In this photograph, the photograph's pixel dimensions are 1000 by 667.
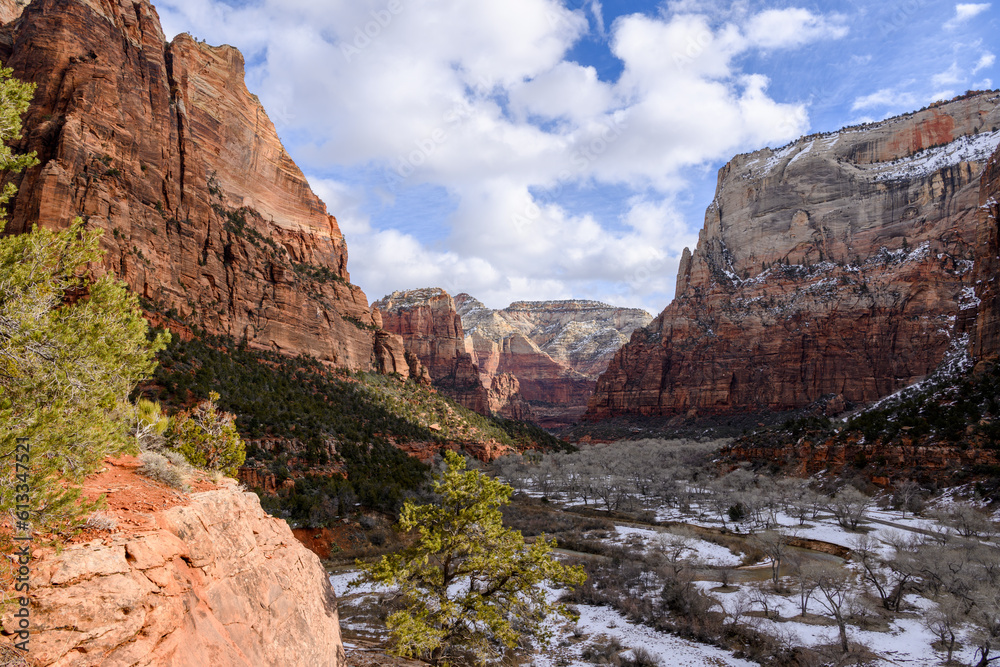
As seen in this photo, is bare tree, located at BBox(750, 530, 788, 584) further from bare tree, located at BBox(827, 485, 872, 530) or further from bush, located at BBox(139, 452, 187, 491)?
bush, located at BBox(139, 452, 187, 491)

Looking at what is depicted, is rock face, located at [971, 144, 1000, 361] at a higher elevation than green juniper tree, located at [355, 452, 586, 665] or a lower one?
higher

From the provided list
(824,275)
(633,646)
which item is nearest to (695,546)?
(633,646)

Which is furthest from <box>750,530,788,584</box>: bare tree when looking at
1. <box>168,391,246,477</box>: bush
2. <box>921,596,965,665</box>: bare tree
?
<box>168,391,246,477</box>: bush

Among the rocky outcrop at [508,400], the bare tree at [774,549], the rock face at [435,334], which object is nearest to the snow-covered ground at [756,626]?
the bare tree at [774,549]

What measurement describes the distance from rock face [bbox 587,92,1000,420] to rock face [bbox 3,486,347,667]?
11012 centimetres

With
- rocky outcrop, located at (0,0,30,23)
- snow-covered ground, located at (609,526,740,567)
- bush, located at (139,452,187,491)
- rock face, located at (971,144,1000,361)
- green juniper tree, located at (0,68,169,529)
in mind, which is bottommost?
snow-covered ground, located at (609,526,740,567)

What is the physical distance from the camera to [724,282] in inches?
4884

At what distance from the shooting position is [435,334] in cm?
15038

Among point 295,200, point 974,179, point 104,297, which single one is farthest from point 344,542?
point 974,179

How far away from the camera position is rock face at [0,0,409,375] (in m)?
33.5

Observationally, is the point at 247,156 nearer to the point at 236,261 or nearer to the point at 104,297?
the point at 236,261

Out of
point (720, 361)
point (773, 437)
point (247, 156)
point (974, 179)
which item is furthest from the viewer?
point (720, 361)

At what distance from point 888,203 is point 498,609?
439 ft

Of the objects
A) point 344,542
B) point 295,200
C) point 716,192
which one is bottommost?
point 344,542
